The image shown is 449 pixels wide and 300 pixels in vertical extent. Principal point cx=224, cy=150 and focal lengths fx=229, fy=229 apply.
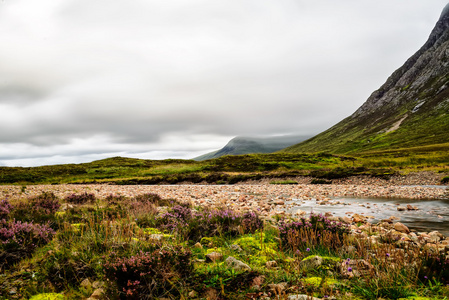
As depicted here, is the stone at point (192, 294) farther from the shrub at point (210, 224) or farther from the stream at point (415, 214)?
the stream at point (415, 214)

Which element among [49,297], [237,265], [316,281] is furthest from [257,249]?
[49,297]

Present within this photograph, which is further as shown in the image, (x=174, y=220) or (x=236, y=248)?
(x=174, y=220)

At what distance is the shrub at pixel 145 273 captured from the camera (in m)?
3.04

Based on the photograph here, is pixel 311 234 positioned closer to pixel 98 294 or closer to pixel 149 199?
pixel 98 294

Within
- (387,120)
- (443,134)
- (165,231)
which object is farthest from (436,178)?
(387,120)

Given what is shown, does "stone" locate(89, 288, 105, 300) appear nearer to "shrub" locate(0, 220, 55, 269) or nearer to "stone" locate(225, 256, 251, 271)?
"stone" locate(225, 256, 251, 271)

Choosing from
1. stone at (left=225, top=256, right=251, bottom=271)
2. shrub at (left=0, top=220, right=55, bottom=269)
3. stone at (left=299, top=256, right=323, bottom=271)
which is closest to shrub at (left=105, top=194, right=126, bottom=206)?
shrub at (left=0, top=220, right=55, bottom=269)

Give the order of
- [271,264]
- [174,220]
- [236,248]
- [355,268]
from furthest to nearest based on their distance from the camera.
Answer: [174,220] → [236,248] → [271,264] → [355,268]

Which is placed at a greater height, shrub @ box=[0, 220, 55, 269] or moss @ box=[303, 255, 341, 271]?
shrub @ box=[0, 220, 55, 269]

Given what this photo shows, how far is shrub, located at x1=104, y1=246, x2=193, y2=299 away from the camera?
9.96 feet

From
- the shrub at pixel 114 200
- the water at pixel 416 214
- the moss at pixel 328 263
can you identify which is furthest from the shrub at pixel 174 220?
the shrub at pixel 114 200

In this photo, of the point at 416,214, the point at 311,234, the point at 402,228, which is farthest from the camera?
the point at 416,214

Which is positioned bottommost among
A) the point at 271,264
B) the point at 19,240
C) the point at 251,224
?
the point at 251,224

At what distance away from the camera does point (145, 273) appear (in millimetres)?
3111
